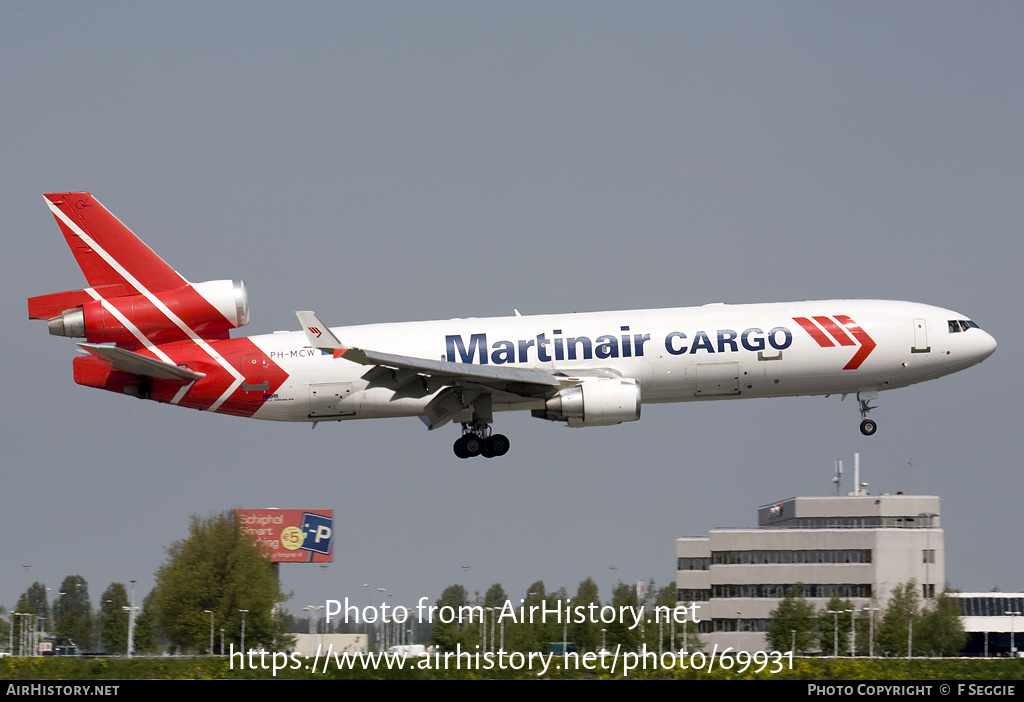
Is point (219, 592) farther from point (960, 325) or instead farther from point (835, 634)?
point (960, 325)

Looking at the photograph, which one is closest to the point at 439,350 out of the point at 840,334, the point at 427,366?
the point at 427,366

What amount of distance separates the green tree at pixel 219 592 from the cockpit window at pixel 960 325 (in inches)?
1707

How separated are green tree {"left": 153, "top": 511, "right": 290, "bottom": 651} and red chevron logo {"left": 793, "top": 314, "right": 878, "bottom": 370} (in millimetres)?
40491

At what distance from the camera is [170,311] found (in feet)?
149

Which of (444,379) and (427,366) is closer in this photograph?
(427,366)

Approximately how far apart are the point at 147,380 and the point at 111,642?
5406cm

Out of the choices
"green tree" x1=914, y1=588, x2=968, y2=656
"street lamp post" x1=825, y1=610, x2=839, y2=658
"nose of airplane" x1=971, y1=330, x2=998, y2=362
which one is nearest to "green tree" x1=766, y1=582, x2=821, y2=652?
"street lamp post" x1=825, y1=610, x2=839, y2=658

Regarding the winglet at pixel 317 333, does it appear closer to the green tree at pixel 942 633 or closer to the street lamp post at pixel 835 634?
the street lamp post at pixel 835 634

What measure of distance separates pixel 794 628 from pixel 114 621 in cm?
5417

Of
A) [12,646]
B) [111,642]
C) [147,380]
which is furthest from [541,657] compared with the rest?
[111,642]

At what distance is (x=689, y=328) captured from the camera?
4528cm

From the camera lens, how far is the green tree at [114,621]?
91.7 meters

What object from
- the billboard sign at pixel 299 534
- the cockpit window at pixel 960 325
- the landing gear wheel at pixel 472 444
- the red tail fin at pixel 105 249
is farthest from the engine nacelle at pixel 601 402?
the billboard sign at pixel 299 534

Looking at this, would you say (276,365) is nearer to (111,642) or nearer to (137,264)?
(137,264)
